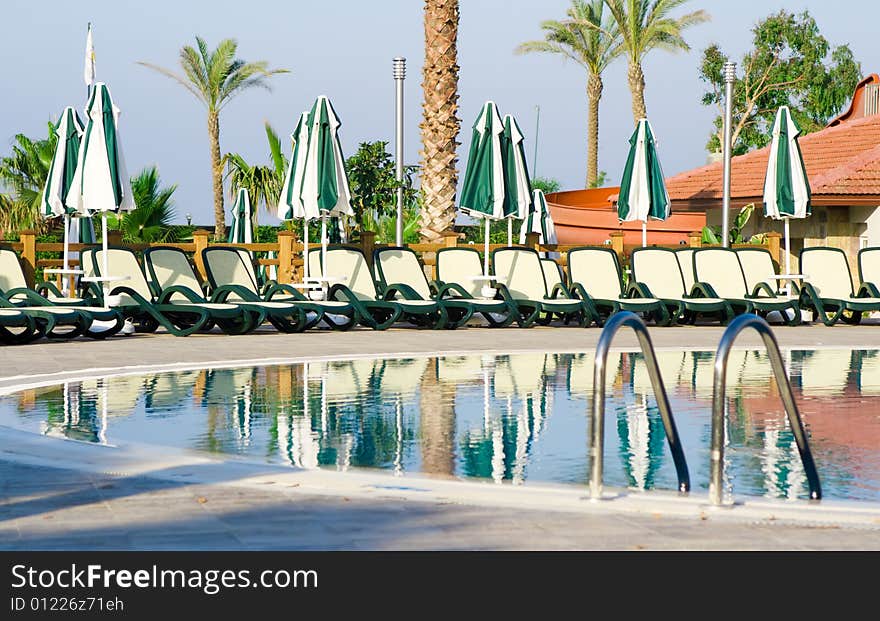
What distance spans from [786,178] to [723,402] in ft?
52.6

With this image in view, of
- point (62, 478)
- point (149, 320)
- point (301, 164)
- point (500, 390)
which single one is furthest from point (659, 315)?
point (62, 478)

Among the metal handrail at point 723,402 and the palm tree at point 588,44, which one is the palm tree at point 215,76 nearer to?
the palm tree at point 588,44

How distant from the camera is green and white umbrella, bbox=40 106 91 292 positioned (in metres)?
17.1

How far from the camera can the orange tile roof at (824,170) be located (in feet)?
88.2

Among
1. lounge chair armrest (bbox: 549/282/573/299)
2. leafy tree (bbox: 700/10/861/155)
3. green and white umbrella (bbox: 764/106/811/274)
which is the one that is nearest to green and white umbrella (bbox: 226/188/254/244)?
lounge chair armrest (bbox: 549/282/573/299)

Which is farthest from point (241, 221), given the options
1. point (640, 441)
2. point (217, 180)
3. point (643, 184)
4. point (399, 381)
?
point (640, 441)

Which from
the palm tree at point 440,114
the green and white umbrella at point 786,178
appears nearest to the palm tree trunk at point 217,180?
the palm tree at point 440,114

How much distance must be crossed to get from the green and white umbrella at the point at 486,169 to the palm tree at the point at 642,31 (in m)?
23.1

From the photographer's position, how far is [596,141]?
1841 inches

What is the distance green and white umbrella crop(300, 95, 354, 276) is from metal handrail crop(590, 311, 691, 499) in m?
12.5

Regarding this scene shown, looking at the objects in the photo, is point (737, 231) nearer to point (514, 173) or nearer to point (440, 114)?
point (440, 114)

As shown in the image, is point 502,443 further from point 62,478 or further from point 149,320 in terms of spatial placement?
point 149,320
